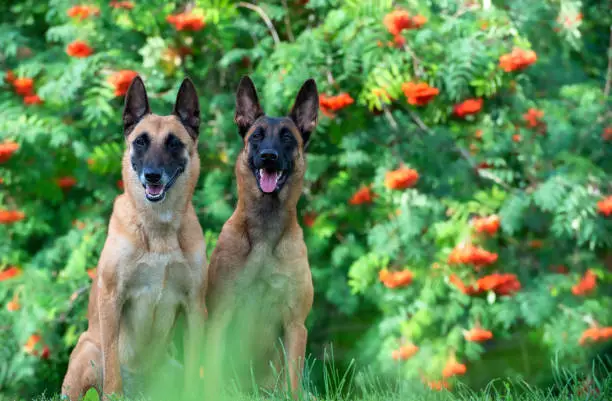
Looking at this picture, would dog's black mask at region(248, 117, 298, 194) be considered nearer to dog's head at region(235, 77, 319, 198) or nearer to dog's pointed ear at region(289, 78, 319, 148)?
dog's head at region(235, 77, 319, 198)

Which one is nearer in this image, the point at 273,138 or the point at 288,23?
the point at 273,138

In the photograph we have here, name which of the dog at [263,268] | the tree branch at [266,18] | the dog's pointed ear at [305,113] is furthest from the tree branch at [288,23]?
the dog at [263,268]

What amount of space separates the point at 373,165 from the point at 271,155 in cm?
364

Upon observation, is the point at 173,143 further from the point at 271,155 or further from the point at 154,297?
the point at 154,297

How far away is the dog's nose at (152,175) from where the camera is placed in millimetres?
5457

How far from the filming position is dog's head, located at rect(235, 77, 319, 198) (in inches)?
230

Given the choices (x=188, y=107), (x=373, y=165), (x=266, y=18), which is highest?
(x=188, y=107)

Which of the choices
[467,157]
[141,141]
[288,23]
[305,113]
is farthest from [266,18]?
[141,141]

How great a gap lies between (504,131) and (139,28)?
3.32 metres

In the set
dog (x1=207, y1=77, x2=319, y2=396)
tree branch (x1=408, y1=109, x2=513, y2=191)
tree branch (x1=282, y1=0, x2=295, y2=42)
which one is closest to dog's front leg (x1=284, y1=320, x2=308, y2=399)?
dog (x1=207, y1=77, x2=319, y2=396)

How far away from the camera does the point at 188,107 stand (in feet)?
19.4

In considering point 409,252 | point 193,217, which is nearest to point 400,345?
point 409,252

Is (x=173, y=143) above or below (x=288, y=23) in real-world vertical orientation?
above

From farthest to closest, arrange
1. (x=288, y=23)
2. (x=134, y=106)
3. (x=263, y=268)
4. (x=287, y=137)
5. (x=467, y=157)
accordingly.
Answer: (x=288, y=23) < (x=467, y=157) < (x=287, y=137) < (x=134, y=106) < (x=263, y=268)
